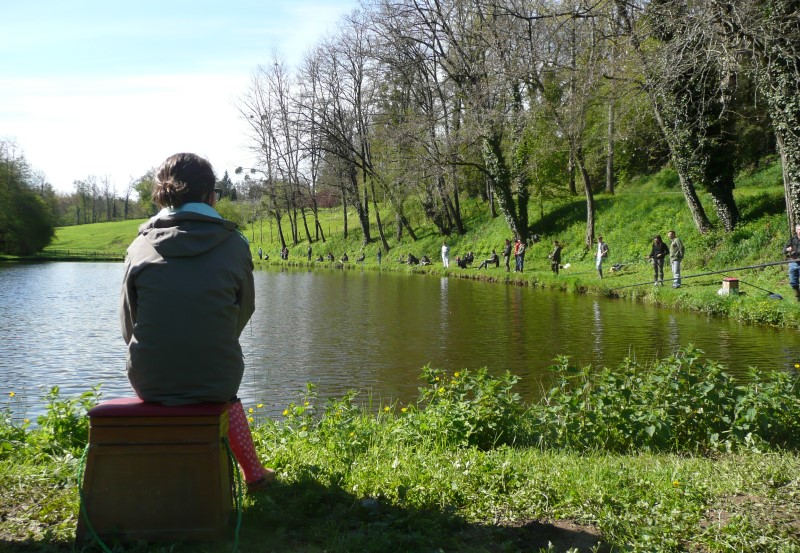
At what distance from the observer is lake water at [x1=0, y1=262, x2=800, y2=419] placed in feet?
34.8

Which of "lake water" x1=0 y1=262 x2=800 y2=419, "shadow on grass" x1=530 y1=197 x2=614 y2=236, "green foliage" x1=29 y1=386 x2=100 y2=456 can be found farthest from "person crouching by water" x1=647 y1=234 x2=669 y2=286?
"green foliage" x1=29 y1=386 x2=100 y2=456

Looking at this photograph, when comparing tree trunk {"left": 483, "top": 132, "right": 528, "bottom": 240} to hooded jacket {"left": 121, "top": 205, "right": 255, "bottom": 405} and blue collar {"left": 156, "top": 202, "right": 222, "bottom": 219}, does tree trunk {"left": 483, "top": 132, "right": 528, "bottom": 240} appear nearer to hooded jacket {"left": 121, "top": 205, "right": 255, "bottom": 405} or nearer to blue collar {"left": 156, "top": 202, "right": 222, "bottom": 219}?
blue collar {"left": 156, "top": 202, "right": 222, "bottom": 219}

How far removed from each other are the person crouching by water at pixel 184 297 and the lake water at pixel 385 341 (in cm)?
538

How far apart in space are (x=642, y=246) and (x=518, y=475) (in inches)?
996

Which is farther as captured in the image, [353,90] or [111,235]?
[111,235]

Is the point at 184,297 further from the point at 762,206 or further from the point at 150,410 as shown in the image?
the point at 762,206

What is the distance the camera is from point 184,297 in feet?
11.3

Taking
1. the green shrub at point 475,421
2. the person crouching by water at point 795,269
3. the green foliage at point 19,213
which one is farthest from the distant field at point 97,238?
the green shrub at point 475,421

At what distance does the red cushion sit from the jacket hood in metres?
0.74

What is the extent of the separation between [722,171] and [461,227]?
67.8ft

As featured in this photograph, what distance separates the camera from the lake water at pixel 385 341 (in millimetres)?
10602

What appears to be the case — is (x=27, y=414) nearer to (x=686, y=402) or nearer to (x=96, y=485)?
(x=96, y=485)

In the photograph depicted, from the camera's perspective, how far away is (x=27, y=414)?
7.98m

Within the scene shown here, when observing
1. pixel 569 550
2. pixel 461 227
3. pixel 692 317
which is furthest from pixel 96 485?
pixel 461 227
